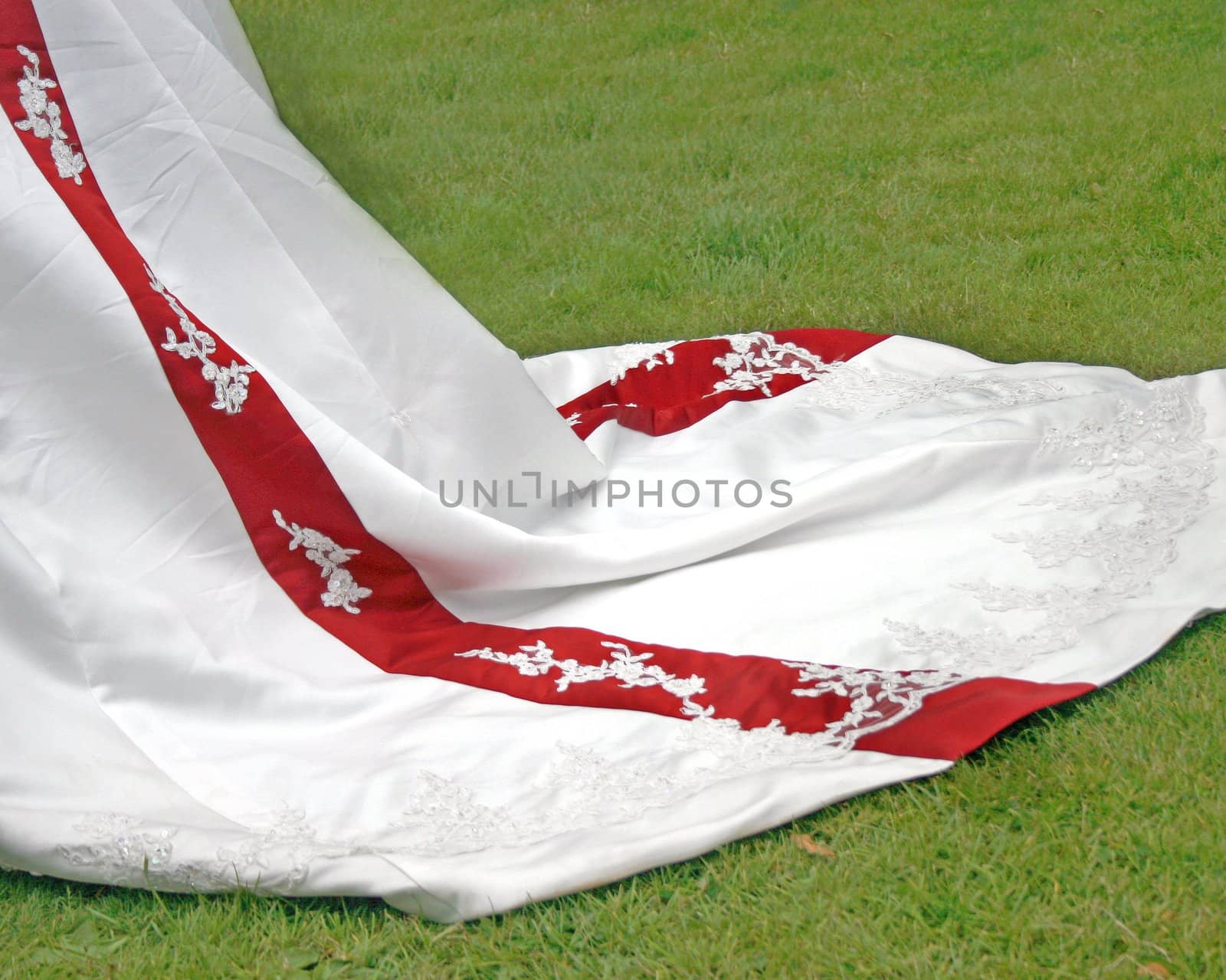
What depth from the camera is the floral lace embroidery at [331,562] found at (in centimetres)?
210

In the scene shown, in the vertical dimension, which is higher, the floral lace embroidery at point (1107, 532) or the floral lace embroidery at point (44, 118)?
the floral lace embroidery at point (44, 118)

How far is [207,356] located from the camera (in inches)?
79.3

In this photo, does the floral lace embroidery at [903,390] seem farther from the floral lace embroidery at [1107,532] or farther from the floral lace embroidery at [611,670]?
the floral lace embroidery at [611,670]

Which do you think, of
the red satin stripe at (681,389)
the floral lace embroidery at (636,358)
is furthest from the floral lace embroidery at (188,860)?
the floral lace embroidery at (636,358)

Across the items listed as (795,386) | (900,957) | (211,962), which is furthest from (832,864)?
(795,386)

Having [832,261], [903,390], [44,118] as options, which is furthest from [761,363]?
[44,118]

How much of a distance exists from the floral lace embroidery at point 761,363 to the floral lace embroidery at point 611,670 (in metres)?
1.02

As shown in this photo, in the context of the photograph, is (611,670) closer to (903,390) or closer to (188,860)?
(188,860)

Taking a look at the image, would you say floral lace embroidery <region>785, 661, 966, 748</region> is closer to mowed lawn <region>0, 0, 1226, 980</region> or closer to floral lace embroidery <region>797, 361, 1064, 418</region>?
mowed lawn <region>0, 0, 1226, 980</region>

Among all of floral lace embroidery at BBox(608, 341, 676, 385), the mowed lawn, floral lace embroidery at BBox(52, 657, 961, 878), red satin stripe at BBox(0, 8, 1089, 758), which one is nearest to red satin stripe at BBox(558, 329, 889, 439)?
floral lace embroidery at BBox(608, 341, 676, 385)

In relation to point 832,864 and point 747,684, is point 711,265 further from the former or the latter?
point 832,864

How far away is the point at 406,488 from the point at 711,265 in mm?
2022

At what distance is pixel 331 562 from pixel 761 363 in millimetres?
1316

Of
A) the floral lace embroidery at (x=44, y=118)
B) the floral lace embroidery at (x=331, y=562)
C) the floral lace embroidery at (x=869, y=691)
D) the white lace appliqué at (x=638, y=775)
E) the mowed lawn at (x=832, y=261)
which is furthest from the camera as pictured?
the floral lace embroidery at (x=331, y=562)
